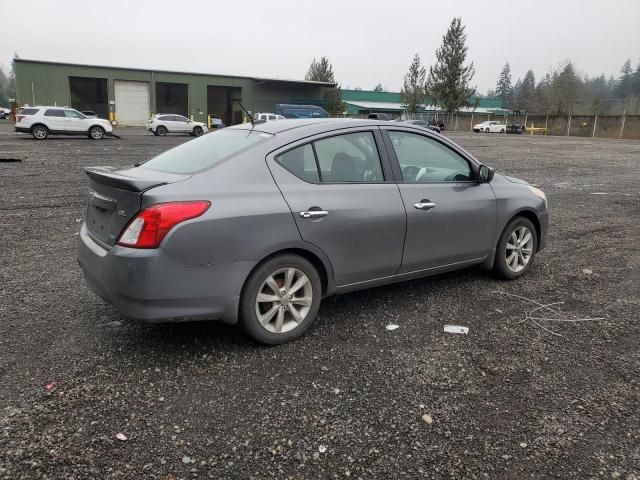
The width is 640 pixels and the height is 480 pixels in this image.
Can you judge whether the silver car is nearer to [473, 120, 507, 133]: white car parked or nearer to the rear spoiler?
the rear spoiler

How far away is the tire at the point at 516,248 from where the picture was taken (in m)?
5.03

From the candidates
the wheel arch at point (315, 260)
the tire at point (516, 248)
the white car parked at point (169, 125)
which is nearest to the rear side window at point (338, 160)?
the wheel arch at point (315, 260)

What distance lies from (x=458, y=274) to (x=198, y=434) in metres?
3.48

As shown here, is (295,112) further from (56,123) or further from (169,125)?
(56,123)

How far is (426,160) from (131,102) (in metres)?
55.9

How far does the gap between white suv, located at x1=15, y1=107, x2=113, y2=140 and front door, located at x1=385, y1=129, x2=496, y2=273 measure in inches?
1025

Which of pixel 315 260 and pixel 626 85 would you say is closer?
pixel 315 260

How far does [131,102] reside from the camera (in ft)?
178

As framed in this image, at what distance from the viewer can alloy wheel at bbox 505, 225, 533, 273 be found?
5.12m

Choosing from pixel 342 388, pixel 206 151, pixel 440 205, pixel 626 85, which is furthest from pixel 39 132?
pixel 626 85

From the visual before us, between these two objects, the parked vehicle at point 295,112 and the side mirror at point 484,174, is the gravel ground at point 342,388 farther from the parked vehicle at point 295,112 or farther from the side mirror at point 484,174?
the parked vehicle at point 295,112

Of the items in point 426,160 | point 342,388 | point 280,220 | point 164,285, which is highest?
point 426,160

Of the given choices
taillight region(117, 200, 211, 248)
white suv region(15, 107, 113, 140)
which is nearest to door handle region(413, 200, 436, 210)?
taillight region(117, 200, 211, 248)

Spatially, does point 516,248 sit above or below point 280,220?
below
